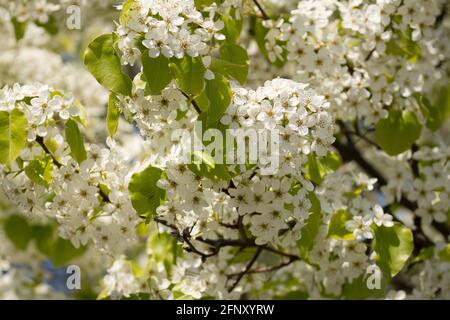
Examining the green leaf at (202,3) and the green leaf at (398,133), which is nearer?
the green leaf at (202,3)

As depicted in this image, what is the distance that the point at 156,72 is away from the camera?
10.4 ft

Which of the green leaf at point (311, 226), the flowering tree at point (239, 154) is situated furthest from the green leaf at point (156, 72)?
the green leaf at point (311, 226)

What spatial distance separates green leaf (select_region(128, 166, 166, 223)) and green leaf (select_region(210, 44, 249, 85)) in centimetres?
58

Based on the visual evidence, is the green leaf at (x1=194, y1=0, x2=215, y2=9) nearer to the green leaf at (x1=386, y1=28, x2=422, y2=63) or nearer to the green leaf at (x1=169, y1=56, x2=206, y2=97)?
the green leaf at (x1=169, y1=56, x2=206, y2=97)

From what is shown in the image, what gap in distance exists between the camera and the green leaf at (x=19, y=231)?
6086 mm

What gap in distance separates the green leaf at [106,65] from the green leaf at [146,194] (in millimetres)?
433

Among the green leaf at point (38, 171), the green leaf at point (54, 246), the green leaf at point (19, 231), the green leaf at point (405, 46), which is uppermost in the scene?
the green leaf at point (405, 46)

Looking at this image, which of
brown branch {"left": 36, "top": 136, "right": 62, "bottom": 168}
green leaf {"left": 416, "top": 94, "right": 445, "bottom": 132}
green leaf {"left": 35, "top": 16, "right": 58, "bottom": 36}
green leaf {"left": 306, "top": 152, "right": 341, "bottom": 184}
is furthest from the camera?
green leaf {"left": 35, "top": 16, "right": 58, "bottom": 36}

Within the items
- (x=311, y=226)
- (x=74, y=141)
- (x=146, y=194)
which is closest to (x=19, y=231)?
(x=74, y=141)

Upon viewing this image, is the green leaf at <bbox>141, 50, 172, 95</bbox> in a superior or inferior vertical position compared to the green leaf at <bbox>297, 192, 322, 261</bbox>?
superior

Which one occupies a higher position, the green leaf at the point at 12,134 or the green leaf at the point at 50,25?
the green leaf at the point at 12,134

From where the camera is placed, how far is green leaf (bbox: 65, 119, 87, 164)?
11.9ft

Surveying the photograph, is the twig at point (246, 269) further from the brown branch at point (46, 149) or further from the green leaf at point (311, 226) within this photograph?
the brown branch at point (46, 149)

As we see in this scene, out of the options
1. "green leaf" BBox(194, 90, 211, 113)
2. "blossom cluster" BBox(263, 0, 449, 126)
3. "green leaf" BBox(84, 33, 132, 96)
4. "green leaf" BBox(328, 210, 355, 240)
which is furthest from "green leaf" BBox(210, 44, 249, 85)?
"green leaf" BBox(328, 210, 355, 240)
